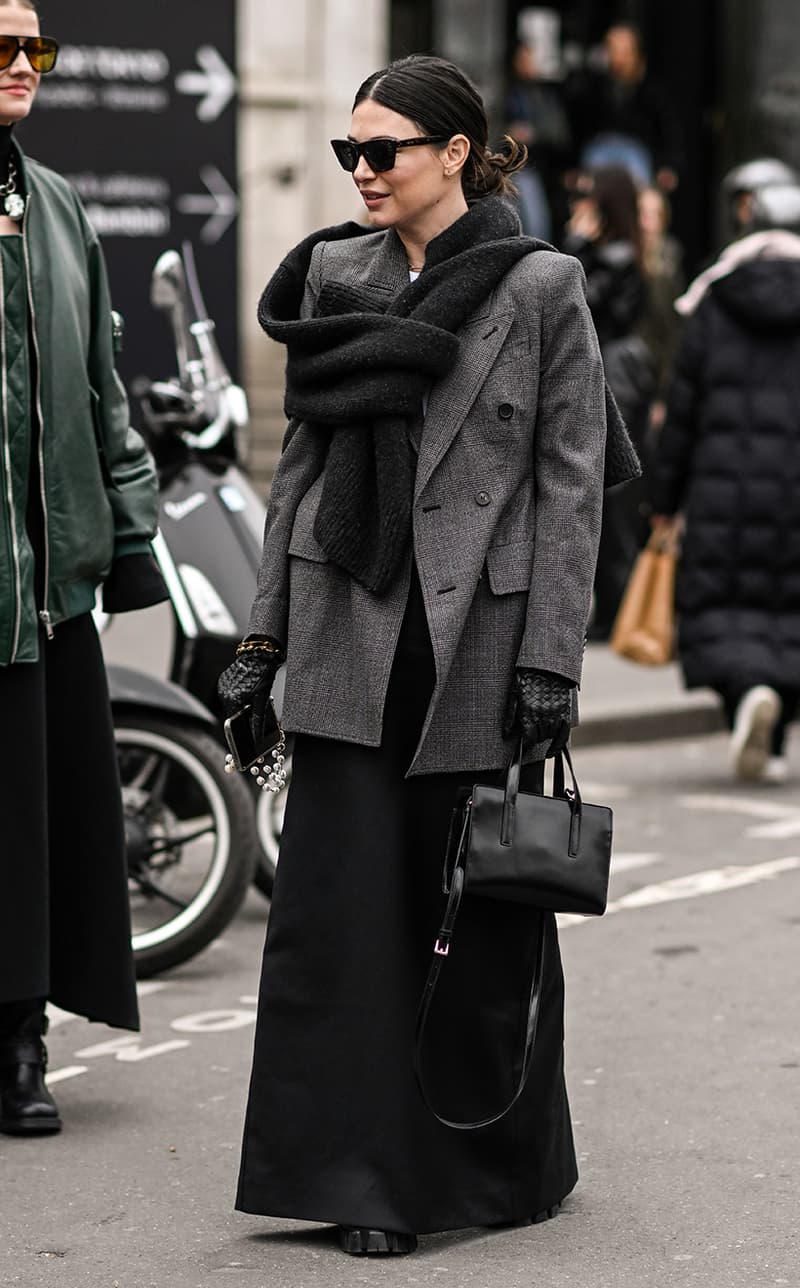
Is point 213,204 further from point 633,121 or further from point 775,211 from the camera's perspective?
point 633,121

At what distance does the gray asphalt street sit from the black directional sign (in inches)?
200

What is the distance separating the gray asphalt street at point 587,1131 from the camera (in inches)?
164

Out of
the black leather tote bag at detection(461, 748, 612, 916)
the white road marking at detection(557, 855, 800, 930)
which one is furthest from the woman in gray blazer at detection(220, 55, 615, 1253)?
the white road marking at detection(557, 855, 800, 930)

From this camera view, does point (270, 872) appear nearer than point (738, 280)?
Yes

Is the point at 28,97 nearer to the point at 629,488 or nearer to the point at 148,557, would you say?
the point at 148,557

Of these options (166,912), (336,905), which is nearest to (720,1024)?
(166,912)

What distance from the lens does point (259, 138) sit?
43.9 feet

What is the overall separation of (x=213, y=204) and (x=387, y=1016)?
815 centimetres

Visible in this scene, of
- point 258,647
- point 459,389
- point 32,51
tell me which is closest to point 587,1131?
point 258,647

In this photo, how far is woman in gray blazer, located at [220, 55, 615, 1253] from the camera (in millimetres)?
4195

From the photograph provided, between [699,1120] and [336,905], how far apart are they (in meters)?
1.15

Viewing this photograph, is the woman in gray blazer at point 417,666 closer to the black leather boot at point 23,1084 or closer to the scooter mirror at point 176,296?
the black leather boot at point 23,1084

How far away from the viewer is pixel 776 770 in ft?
29.9

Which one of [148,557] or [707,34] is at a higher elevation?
[707,34]
